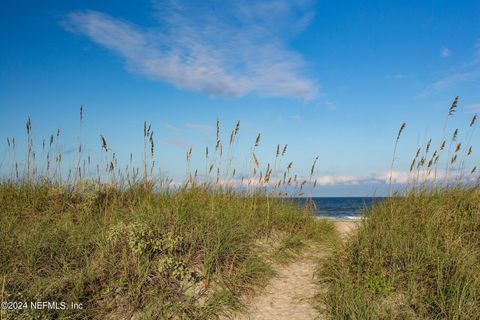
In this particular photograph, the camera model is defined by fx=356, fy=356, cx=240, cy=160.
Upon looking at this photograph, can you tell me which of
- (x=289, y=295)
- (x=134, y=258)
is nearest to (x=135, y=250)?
(x=134, y=258)

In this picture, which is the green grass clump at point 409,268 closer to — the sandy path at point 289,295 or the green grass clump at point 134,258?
the sandy path at point 289,295

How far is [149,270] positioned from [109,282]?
51 centimetres

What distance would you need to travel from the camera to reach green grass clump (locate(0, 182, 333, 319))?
4.32 m

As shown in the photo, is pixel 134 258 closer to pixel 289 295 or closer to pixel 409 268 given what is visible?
pixel 289 295

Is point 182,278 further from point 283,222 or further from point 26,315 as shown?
point 283,222

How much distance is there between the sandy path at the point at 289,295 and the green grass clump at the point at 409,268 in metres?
0.25

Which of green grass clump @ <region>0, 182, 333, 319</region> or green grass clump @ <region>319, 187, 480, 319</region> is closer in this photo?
green grass clump @ <region>319, 187, 480, 319</region>

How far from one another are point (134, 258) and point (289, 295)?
2.25m

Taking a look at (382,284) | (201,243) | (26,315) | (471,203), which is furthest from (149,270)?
(471,203)

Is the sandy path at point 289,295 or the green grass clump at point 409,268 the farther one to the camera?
the sandy path at point 289,295

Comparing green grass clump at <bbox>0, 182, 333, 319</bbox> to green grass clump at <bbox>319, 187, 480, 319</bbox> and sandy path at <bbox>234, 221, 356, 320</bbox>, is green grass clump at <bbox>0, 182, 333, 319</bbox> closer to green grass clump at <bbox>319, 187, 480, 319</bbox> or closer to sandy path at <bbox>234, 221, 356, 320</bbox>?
sandy path at <bbox>234, 221, 356, 320</bbox>

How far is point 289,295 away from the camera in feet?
16.9

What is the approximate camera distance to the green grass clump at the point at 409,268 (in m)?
4.03

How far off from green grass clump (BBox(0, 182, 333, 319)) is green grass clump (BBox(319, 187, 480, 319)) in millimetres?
1262
